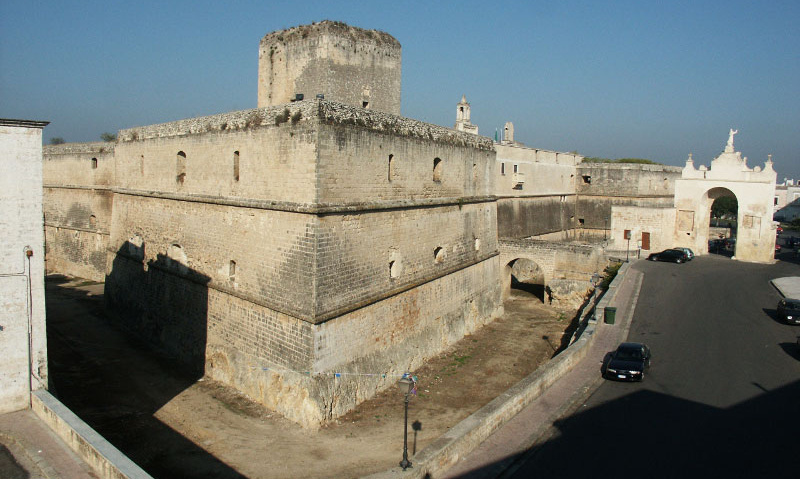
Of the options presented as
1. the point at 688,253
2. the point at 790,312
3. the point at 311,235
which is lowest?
the point at 790,312

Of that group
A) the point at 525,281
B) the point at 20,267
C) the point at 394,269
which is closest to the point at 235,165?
the point at 394,269

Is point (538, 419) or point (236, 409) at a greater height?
point (538, 419)

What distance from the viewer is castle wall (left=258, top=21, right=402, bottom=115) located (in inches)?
656

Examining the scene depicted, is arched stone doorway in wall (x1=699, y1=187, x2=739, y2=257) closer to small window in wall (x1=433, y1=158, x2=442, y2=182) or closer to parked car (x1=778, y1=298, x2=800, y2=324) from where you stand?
parked car (x1=778, y1=298, x2=800, y2=324)

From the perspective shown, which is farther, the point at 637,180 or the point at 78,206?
the point at 637,180

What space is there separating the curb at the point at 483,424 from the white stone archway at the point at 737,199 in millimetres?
19057

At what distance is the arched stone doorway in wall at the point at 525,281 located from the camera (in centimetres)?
2652

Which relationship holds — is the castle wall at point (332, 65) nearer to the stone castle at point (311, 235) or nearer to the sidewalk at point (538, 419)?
the stone castle at point (311, 235)

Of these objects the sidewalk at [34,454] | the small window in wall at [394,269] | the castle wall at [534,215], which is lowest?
the sidewalk at [34,454]

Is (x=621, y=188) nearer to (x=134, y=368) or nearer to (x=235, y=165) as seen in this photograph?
(x=235, y=165)

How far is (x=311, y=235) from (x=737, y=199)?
24812mm

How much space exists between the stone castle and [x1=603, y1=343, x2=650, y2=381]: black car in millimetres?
5630

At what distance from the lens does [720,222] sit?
65.7 metres

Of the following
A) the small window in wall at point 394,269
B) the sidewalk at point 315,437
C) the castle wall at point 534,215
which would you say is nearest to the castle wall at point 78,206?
the sidewalk at point 315,437
